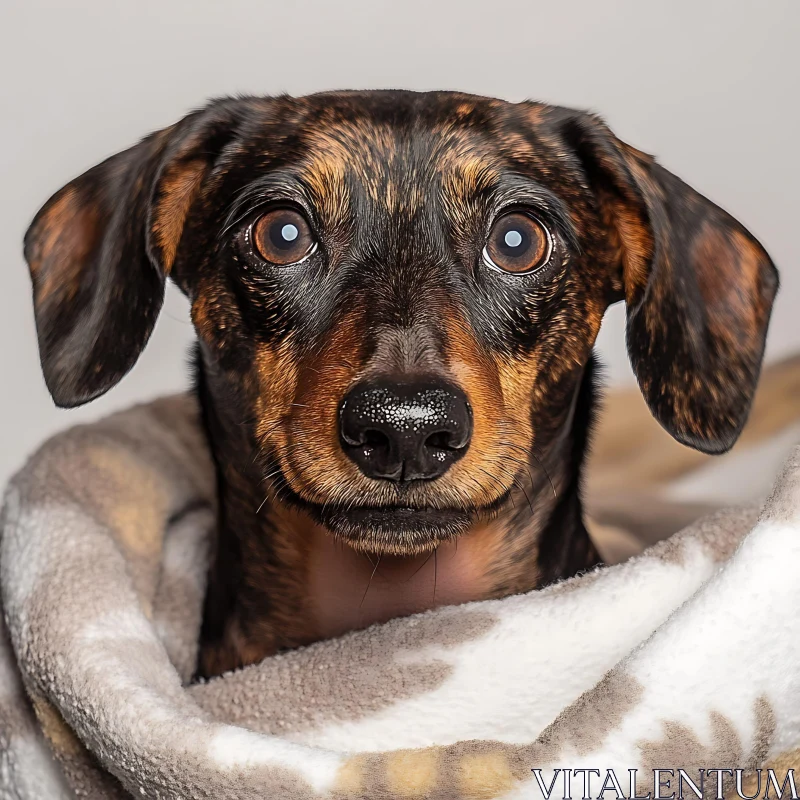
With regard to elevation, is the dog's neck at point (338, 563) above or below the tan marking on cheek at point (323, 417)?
below

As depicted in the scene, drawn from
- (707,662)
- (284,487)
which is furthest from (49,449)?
(707,662)

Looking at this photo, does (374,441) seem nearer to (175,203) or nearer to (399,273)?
(399,273)

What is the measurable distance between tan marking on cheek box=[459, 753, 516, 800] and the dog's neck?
0.54 meters

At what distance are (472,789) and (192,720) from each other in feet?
1.34

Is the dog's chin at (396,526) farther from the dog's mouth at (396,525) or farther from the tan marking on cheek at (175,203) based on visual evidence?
the tan marking on cheek at (175,203)

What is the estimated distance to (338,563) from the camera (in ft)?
6.93

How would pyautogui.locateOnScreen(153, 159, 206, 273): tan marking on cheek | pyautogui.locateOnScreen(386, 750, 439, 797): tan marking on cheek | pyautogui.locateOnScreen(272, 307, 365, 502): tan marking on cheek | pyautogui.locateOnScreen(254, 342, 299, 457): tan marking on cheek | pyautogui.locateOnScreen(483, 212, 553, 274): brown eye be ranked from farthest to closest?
pyautogui.locateOnScreen(153, 159, 206, 273): tan marking on cheek → pyautogui.locateOnScreen(483, 212, 553, 274): brown eye → pyautogui.locateOnScreen(254, 342, 299, 457): tan marking on cheek → pyautogui.locateOnScreen(272, 307, 365, 502): tan marking on cheek → pyautogui.locateOnScreen(386, 750, 439, 797): tan marking on cheek

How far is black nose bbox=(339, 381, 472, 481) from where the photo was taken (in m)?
1.62

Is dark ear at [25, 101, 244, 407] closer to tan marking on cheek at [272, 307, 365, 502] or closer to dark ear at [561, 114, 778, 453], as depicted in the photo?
tan marking on cheek at [272, 307, 365, 502]

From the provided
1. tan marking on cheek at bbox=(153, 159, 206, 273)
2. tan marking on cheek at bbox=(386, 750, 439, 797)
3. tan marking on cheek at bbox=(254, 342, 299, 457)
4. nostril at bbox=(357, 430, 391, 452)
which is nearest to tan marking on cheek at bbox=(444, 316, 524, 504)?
nostril at bbox=(357, 430, 391, 452)

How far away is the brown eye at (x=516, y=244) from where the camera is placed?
6.43ft

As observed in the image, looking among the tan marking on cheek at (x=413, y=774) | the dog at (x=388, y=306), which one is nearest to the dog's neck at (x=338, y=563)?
the dog at (x=388, y=306)

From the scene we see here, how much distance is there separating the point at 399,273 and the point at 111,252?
1.67 ft

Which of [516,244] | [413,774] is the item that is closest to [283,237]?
[516,244]
